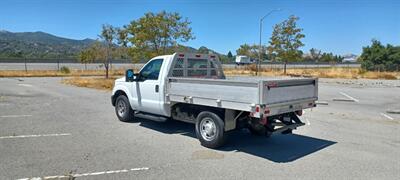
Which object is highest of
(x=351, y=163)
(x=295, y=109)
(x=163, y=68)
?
(x=163, y=68)

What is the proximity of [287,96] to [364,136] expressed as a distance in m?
2.97

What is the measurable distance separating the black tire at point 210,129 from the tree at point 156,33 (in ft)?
53.8

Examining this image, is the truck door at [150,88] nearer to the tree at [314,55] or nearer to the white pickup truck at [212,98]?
the white pickup truck at [212,98]

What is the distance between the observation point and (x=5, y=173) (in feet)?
16.8

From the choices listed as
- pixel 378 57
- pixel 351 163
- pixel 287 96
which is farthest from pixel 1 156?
pixel 378 57

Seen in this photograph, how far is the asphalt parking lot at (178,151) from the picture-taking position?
17.5 feet

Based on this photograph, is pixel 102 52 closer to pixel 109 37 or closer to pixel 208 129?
pixel 109 37

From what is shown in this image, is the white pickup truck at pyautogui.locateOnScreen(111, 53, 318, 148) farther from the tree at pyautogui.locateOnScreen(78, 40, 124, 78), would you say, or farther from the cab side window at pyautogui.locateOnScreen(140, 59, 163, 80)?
the tree at pyautogui.locateOnScreen(78, 40, 124, 78)

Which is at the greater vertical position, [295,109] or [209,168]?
[295,109]

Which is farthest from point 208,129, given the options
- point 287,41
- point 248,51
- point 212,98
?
point 248,51

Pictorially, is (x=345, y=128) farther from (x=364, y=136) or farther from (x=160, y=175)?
(x=160, y=175)

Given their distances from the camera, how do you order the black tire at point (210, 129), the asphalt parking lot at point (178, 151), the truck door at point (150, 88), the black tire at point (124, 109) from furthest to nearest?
the black tire at point (124, 109) → the truck door at point (150, 88) → the black tire at point (210, 129) → the asphalt parking lot at point (178, 151)

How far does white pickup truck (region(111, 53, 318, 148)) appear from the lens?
19.9 ft

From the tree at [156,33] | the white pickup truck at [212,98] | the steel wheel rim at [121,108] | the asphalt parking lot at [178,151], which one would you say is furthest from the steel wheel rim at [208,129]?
the tree at [156,33]
